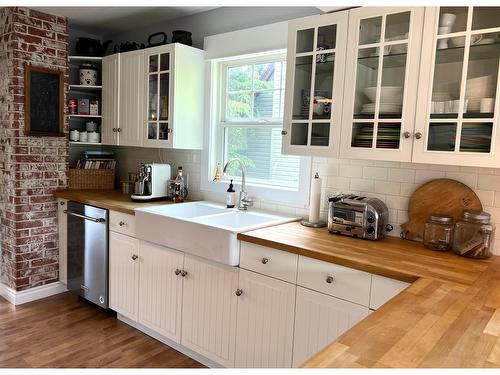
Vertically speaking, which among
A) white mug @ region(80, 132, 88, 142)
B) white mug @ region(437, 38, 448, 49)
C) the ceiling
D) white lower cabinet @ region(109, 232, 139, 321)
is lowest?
white lower cabinet @ region(109, 232, 139, 321)

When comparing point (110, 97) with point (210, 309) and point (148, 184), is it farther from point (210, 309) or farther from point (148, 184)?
point (210, 309)

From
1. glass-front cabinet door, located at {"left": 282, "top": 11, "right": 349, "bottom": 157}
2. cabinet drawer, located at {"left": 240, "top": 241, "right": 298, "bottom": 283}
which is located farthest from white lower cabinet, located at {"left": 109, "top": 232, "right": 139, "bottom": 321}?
glass-front cabinet door, located at {"left": 282, "top": 11, "right": 349, "bottom": 157}

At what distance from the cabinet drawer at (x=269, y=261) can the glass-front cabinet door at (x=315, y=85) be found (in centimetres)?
62

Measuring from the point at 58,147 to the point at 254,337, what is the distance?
7.98 ft

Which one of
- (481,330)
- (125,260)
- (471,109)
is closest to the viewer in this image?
(481,330)

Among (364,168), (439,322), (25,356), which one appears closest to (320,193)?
(364,168)

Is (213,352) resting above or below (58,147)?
below

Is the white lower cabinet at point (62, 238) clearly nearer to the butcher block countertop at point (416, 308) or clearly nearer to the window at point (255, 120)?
the window at point (255, 120)

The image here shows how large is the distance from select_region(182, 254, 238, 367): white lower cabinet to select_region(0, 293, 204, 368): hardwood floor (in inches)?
9.4

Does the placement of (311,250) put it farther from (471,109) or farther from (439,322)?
(471,109)

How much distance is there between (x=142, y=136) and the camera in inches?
129

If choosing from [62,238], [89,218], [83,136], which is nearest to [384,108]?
[89,218]

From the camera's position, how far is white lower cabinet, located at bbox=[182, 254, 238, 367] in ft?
7.43

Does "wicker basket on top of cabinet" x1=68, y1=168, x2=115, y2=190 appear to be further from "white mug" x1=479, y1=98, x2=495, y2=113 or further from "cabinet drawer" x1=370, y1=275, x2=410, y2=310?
"white mug" x1=479, y1=98, x2=495, y2=113
